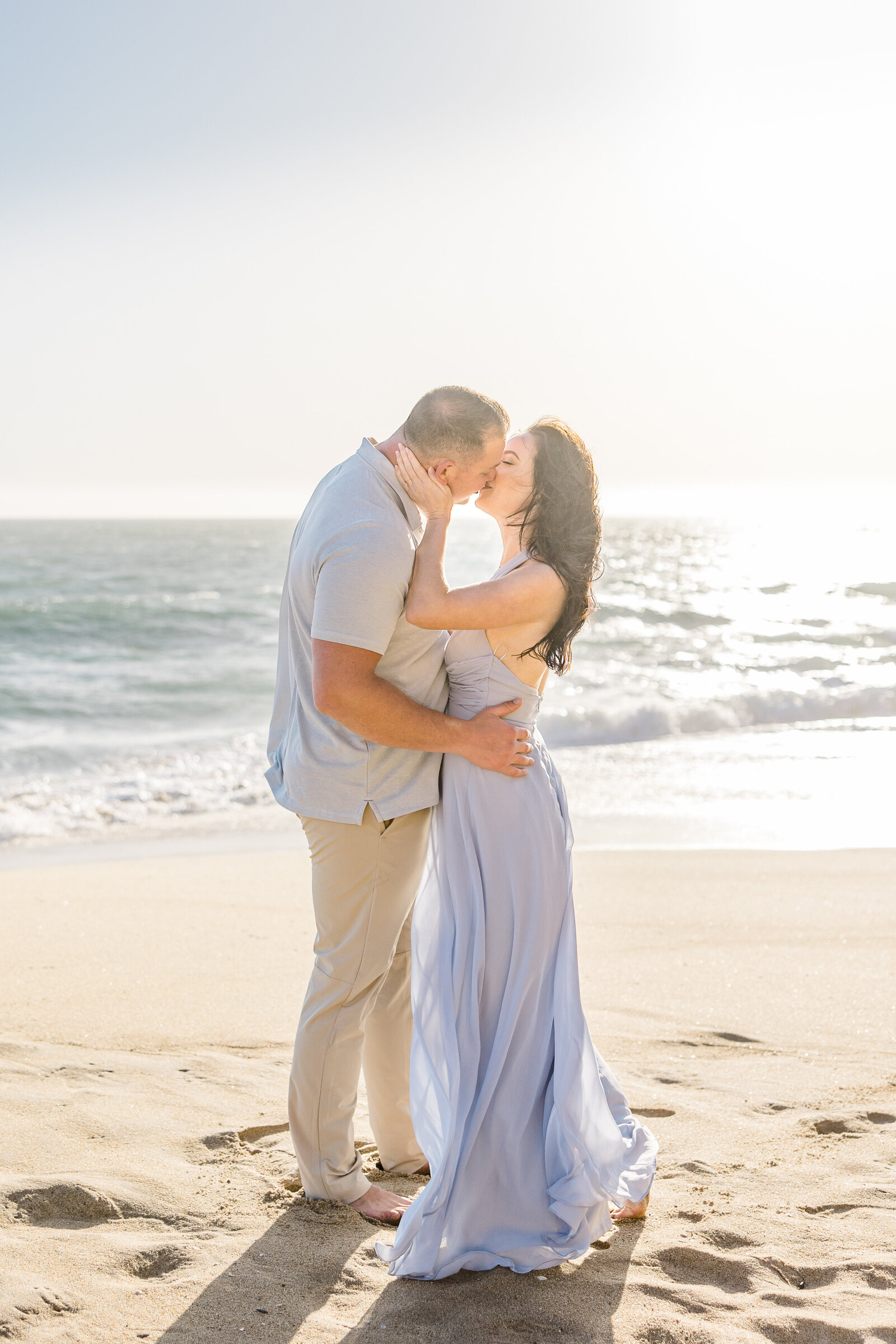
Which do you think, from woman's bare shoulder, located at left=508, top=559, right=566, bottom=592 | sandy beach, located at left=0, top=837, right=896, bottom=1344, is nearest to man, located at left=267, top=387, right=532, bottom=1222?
woman's bare shoulder, located at left=508, top=559, right=566, bottom=592

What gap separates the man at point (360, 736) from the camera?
8.54ft

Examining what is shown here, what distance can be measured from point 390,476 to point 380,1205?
200cm

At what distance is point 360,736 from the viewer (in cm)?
273

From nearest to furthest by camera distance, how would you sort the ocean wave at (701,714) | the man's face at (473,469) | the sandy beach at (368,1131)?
the sandy beach at (368,1131) → the man's face at (473,469) → the ocean wave at (701,714)

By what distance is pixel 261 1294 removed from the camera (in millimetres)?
2494

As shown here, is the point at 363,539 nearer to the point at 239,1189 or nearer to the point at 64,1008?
the point at 239,1189

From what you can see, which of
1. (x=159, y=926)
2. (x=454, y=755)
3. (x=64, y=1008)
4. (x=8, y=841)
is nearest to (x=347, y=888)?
(x=454, y=755)

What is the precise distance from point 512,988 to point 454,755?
0.63 metres

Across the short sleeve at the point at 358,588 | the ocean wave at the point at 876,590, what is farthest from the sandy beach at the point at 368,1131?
the ocean wave at the point at 876,590

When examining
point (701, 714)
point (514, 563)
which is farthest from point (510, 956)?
point (701, 714)

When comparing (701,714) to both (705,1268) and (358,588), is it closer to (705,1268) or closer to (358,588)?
(705,1268)

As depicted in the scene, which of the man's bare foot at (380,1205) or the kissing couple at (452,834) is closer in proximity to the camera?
the kissing couple at (452,834)

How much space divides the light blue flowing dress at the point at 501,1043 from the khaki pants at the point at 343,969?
9 centimetres

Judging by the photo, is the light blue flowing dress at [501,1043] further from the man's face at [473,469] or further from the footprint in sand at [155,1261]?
the footprint in sand at [155,1261]
